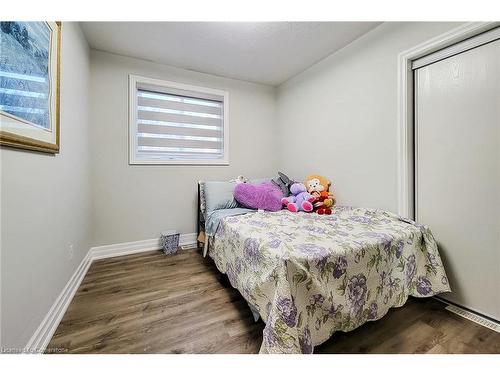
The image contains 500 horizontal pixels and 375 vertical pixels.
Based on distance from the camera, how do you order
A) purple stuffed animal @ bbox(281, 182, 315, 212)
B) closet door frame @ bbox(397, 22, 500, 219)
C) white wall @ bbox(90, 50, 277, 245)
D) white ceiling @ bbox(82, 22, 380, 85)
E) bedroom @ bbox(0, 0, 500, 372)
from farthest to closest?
1. white wall @ bbox(90, 50, 277, 245)
2. purple stuffed animal @ bbox(281, 182, 315, 212)
3. white ceiling @ bbox(82, 22, 380, 85)
4. closet door frame @ bbox(397, 22, 500, 219)
5. bedroom @ bbox(0, 0, 500, 372)

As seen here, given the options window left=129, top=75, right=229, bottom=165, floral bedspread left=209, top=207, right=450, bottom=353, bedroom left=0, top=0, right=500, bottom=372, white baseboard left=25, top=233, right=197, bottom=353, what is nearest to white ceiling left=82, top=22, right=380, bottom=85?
bedroom left=0, top=0, right=500, bottom=372

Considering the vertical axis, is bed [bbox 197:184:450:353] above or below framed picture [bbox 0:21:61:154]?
below

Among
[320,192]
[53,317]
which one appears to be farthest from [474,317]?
[53,317]

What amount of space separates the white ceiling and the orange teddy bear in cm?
144

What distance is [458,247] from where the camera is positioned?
1.52 m

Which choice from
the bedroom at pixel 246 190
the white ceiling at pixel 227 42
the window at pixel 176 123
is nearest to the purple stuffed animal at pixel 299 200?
the bedroom at pixel 246 190

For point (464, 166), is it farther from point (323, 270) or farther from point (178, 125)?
point (178, 125)

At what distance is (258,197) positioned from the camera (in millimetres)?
2230

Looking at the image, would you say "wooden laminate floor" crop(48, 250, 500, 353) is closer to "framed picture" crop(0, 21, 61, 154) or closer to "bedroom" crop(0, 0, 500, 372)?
"bedroom" crop(0, 0, 500, 372)

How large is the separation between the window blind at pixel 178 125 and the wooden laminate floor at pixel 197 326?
1.59 meters

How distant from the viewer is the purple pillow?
2.22 metres

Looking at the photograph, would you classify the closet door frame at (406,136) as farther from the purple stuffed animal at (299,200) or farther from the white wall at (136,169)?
the white wall at (136,169)

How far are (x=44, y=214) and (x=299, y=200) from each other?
6.63 feet
